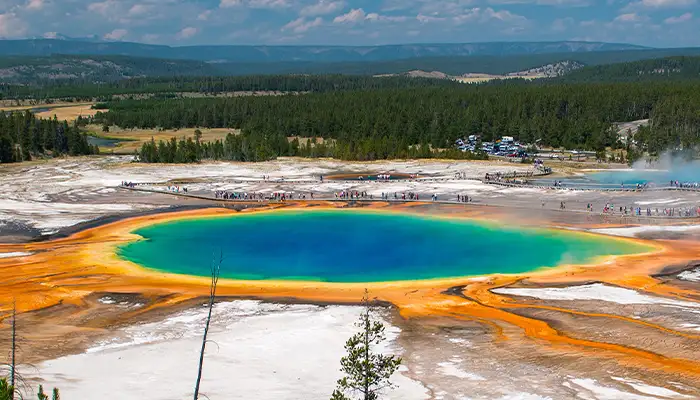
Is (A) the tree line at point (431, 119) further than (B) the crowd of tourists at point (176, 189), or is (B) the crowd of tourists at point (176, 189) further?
(A) the tree line at point (431, 119)

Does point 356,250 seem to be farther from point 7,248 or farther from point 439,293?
point 7,248

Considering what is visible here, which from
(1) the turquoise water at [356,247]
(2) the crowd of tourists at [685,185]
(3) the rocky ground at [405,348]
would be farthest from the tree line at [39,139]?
(2) the crowd of tourists at [685,185]

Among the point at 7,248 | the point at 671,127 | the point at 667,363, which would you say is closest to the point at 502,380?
the point at 667,363

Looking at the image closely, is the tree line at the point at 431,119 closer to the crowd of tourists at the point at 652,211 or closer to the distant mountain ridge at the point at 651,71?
the crowd of tourists at the point at 652,211

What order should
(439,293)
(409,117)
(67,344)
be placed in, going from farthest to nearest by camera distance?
1. (409,117)
2. (439,293)
3. (67,344)

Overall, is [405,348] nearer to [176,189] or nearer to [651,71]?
[176,189]

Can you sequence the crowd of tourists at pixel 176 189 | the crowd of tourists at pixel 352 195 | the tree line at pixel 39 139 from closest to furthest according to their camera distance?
1. the crowd of tourists at pixel 352 195
2. the crowd of tourists at pixel 176 189
3. the tree line at pixel 39 139

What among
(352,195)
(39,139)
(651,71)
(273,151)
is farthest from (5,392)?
(651,71)
